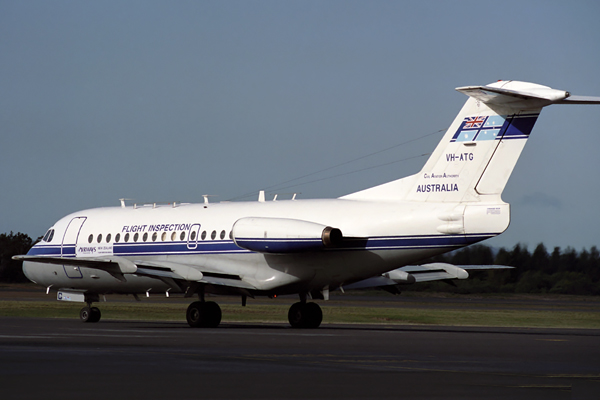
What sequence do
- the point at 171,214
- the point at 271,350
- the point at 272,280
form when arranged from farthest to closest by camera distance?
the point at 171,214, the point at 272,280, the point at 271,350

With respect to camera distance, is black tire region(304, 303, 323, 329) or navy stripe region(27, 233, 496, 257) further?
black tire region(304, 303, 323, 329)

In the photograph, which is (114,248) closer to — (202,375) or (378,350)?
(378,350)

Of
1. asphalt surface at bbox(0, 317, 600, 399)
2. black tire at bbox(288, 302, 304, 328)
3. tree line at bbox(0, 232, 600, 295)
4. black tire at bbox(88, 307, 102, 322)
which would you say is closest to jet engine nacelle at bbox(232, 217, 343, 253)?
black tire at bbox(288, 302, 304, 328)

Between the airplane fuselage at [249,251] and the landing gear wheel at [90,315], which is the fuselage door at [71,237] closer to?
the airplane fuselage at [249,251]

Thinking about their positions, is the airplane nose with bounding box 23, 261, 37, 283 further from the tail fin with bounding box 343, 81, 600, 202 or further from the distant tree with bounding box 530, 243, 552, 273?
the distant tree with bounding box 530, 243, 552, 273

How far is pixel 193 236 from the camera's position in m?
31.8

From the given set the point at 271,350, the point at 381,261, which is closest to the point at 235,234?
the point at 381,261

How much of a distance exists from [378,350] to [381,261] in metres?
8.51

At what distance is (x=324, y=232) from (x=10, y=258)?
59763 mm

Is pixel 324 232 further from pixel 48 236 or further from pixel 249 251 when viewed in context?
pixel 48 236

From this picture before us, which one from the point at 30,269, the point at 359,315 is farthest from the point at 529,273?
the point at 30,269

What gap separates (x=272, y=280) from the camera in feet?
97.0

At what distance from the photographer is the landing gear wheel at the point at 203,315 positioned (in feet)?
98.8

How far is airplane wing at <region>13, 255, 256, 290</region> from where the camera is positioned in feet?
95.7
